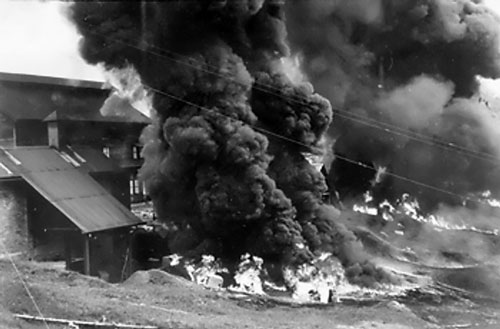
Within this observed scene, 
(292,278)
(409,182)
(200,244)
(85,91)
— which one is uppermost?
(85,91)

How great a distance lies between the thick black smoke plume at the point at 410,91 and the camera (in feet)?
113

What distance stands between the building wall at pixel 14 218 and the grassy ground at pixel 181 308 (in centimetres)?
103

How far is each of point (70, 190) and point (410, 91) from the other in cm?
2318

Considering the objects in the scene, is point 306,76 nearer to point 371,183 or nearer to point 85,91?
point 371,183

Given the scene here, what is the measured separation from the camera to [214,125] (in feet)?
78.8

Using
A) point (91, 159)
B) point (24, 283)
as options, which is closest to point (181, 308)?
point (24, 283)

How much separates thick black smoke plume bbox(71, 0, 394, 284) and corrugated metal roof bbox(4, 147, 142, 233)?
305cm

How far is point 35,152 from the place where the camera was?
23.4m

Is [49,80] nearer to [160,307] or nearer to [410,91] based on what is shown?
[160,307]

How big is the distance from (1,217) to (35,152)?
4.57 metres

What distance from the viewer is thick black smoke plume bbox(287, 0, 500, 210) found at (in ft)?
113

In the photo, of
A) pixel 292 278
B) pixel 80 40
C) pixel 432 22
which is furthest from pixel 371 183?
pixel 80 40

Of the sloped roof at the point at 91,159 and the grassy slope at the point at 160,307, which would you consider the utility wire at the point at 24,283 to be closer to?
the grassy slope at the point at 160,307

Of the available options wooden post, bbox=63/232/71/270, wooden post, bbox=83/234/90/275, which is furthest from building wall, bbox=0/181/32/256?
wooden post, bbox=83/234/90/275
